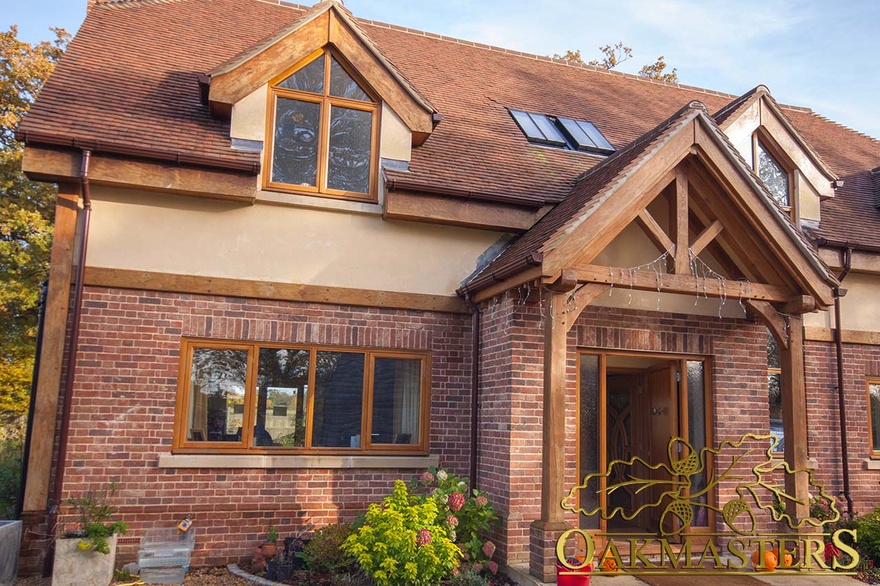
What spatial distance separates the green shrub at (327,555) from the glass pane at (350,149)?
175 inches

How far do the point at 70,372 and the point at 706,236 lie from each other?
748cm

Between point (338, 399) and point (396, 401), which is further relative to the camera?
point (396, 401)

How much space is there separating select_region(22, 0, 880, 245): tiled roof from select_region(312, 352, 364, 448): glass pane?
8.25 ft

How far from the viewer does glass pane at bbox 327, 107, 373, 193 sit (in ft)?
31.9

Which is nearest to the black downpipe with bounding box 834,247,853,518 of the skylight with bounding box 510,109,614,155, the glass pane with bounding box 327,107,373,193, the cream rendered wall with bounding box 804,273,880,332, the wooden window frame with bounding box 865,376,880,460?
the cream rendered wall with bounding box 804,273,880,332

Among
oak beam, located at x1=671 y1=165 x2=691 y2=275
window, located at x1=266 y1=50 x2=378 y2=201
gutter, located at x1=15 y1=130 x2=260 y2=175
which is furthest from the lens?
window, located at x1=266 y1=50 x2=378 y2=201

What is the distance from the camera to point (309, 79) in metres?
9.84

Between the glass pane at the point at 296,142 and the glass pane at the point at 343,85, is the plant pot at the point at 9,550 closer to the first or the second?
the glass pane at the point at 296,142

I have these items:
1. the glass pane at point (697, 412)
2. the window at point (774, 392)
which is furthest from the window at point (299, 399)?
the window at point (774, 392)

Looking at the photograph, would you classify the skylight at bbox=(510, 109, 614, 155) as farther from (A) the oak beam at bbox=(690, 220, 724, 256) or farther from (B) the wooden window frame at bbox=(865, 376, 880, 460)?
(B) the wooden window frame at bbox=(865, 376, 880, 460)

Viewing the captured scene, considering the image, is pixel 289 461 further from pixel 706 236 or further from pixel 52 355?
pixel 706 236

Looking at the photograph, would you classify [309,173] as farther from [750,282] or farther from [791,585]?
[791,585]

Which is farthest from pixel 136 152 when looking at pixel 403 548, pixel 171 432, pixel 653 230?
pixel 653 230

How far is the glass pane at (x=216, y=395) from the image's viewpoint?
8750mm
